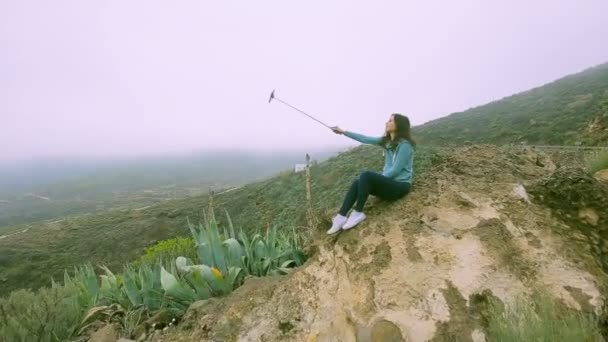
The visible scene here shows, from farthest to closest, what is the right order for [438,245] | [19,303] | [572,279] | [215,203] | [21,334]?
[215,203]
[19,303]
[21,334]
[438,245]
[572,279]

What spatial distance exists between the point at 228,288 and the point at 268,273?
50cm

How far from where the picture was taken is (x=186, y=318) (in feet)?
13.0

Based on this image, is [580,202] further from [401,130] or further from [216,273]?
[216,273]

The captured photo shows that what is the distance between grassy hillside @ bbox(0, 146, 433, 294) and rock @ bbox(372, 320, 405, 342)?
43.3ft

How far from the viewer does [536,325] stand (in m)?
2.37

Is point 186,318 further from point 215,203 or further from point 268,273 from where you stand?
point 215,203

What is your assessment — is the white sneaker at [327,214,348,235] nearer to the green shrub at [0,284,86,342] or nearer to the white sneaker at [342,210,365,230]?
the white sneaker at [342,210,365,230]

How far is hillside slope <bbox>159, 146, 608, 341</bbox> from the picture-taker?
10.7 ft

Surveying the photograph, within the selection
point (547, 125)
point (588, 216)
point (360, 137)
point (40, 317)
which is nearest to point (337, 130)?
point (360, 137)

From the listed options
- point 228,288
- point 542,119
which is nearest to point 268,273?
point 228,288

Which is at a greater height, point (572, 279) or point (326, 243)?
point (326, 243)

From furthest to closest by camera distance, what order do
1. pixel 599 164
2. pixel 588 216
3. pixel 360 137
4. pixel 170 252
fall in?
1. pixel 170 252
2. pixel 599 164
3. pixel 360 137
4. pixel 588 216

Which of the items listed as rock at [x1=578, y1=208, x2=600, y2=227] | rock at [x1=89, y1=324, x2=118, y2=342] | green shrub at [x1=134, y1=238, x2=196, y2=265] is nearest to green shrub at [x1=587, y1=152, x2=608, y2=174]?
rock at [x1=578, y1=208, x2=600, y2=227]

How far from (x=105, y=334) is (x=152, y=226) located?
23912 mm
